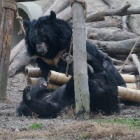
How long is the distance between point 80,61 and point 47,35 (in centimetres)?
179

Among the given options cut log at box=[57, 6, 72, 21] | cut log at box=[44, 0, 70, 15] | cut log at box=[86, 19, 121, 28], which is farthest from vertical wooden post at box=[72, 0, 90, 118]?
cut log at box=[44, 0, 70, 15]

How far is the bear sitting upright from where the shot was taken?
28.8ft

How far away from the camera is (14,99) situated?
425 inches

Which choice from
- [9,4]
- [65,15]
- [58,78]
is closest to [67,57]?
[58,78]

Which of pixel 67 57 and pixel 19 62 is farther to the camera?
pixel 19 62

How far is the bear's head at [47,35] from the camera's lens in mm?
8805

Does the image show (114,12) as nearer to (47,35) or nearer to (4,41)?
(4,41)

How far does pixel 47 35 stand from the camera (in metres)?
8.91

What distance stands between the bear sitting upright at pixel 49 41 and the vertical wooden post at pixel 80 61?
1.36 m

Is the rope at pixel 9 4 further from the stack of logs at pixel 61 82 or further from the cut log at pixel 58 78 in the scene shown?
the cut log at pixel 58 78

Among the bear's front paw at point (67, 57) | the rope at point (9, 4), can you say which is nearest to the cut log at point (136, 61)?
the rope at point (9, 4)

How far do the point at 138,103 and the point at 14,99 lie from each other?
8.92ft

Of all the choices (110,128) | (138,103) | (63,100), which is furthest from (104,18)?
(110,128)

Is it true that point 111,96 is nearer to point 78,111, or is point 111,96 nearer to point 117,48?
point 78,111
